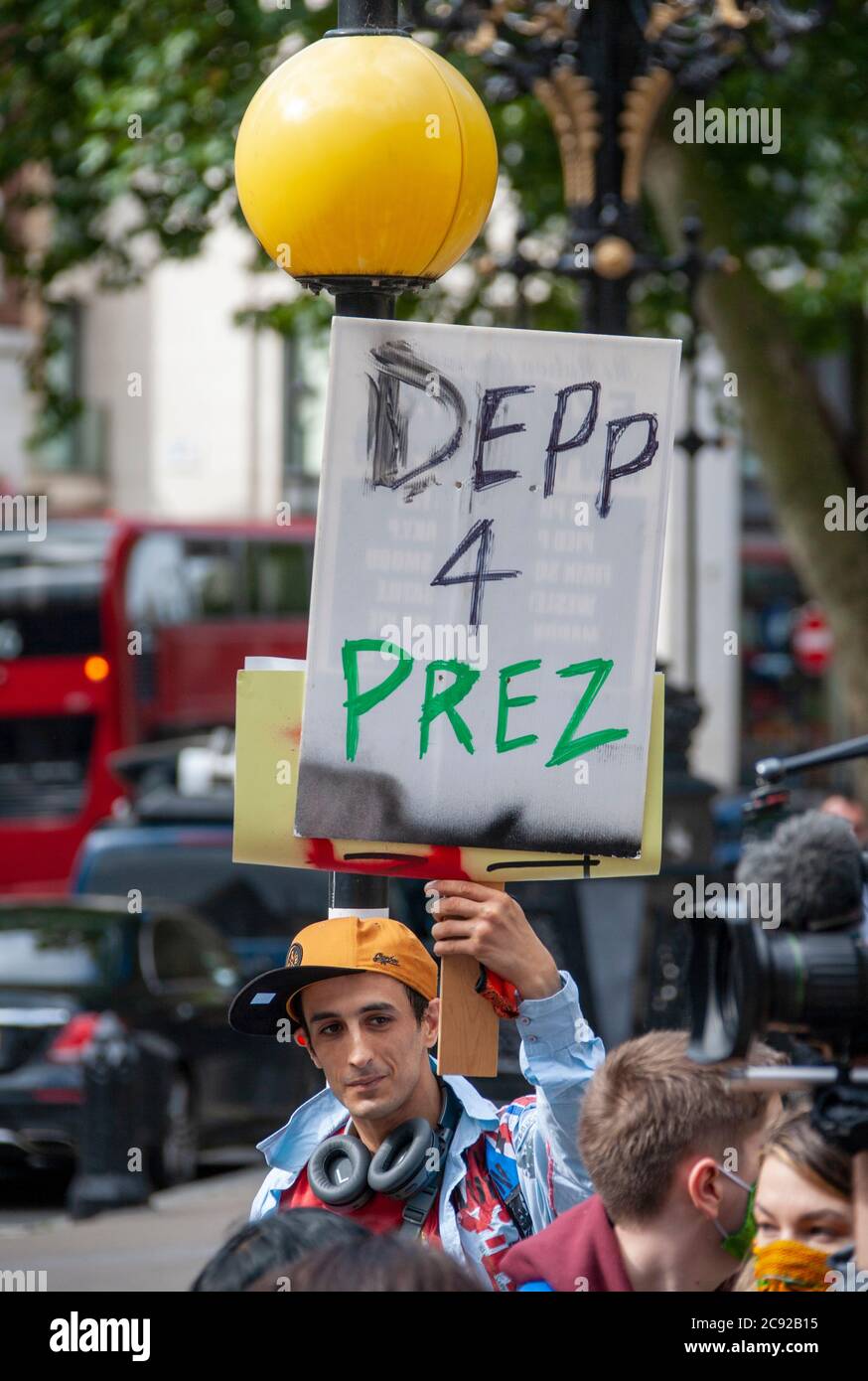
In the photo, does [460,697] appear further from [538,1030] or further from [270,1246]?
[270,1246]

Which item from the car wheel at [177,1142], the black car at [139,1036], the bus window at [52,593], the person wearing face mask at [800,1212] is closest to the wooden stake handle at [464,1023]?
the person wearing face mask at [800,1212]

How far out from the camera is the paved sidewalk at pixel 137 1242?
7.43m

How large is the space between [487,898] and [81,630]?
2040 cm

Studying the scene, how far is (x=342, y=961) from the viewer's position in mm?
3014

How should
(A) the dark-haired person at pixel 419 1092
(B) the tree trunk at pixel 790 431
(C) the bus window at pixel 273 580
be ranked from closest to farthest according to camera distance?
(A) the dark-haired person at pixel 419 1092
(B) the tree trunk at pixel 790 431
(C) the bus window at pixel 273 580

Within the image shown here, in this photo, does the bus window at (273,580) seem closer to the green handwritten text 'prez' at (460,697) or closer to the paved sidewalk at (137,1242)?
the paved sidewalk at (137,1242)

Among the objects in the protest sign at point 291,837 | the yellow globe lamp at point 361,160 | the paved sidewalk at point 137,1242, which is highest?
the yellow globe lamp at point 361,160

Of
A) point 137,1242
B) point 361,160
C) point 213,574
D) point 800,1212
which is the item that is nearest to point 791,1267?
point 800,1212

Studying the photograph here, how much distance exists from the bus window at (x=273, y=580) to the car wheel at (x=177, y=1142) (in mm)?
13432

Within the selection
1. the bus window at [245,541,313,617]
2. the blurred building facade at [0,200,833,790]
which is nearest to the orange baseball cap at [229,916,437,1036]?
the bus window at [245,541,313,617]

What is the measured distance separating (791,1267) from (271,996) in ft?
2.71

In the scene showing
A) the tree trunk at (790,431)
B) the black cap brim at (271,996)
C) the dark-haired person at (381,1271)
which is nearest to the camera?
the dark-haired person at (381,1271)
